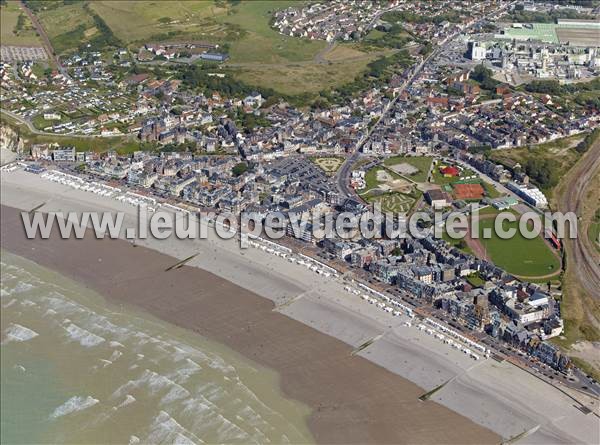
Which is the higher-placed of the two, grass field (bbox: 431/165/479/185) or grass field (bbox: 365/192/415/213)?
grass field (bbox: 431/165/479/185)

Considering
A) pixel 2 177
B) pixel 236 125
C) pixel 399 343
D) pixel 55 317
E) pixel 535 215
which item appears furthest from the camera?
pixel 236 125

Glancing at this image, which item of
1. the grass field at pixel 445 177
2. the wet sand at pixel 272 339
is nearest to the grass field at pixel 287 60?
the grass field at pixel 445 177

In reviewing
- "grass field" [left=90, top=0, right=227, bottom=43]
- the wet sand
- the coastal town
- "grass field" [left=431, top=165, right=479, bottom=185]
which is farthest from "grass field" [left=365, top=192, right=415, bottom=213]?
"grass field" [left=90, top=0, right=227, bottom=43]

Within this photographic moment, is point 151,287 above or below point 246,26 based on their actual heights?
below

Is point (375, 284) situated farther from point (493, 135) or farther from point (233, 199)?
point (493, 135)

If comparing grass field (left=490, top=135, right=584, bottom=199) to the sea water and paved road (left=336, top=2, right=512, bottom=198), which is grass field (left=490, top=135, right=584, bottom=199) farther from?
the sea water

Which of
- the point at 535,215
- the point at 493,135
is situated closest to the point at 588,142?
the point at 493,135
